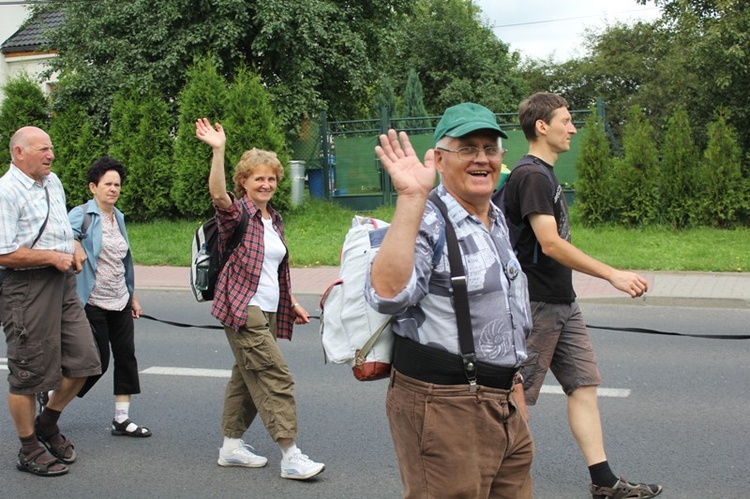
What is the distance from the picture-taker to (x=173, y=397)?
21.4 ft

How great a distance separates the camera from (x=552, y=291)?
4316 millimetres

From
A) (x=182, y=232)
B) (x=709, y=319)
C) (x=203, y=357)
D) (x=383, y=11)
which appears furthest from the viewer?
(x=383, y=11)

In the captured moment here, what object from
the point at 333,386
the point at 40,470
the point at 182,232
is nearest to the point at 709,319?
the point at 333,386

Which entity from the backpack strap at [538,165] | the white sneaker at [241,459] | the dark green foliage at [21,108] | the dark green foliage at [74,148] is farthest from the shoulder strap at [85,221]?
the dark green foliage at [21,108]

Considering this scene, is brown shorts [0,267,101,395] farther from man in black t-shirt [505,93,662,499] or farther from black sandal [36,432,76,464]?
man in black t-shirt [505,93,662,499]

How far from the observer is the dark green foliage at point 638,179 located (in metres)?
15.5

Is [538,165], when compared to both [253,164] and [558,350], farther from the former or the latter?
[253,164]

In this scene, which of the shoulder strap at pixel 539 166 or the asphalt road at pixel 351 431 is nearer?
the shoulder strap at pixel 539 166

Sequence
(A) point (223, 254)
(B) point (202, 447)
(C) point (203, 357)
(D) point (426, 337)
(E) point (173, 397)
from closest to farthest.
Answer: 1. (D) point (426, 337)
2. (A) point (223, 254)
3. (B) point (202, 447)
4. (E) point (173, 397)
5. (C) point (203, 357)

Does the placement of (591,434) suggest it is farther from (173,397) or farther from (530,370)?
(173,397)

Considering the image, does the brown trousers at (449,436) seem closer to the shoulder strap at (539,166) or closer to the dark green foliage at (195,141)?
the shoulder strap at (539,166)

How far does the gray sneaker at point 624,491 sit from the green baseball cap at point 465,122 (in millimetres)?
2262

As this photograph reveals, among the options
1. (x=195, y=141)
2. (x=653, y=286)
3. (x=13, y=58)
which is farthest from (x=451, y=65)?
(x=653, y=286)

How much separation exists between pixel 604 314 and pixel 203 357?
4.37 meters
